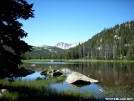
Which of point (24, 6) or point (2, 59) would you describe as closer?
point (2, 59)

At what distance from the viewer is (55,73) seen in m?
50.5

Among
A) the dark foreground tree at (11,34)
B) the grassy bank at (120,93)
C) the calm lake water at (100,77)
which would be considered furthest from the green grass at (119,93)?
the dark foreground tree at (11,34)

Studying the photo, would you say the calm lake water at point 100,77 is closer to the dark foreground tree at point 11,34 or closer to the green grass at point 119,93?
the green grass at point 119,93

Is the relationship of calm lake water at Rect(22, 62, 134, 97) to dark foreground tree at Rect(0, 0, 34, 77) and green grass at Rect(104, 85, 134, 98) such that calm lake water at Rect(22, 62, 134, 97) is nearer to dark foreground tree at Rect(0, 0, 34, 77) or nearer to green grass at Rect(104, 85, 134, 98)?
green grass at Rect(104, 85, 134, 98)

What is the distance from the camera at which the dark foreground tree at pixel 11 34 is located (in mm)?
14711

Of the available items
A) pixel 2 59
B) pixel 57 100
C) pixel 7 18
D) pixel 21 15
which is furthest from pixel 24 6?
pixel 57 100

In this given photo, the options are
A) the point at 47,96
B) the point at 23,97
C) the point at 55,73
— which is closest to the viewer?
the point at 23,97

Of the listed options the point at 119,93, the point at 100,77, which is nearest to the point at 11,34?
the point at 119,93

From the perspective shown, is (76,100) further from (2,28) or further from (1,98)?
(2,28)

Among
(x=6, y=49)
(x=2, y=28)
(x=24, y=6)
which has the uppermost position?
(x=24, y=6)

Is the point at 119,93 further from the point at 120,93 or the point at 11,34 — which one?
the point at 11,34

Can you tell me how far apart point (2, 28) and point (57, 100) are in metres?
9.64

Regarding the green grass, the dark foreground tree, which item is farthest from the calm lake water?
the dark foreground tree

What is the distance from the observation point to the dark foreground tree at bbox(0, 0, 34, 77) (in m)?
14.7
